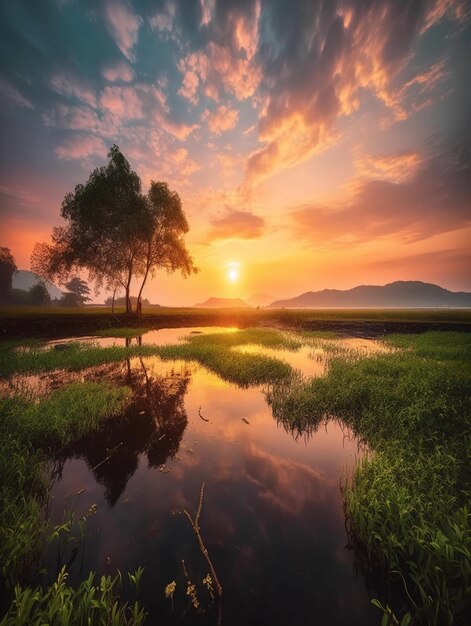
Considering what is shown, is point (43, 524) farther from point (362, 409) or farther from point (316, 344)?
point (316, 344)

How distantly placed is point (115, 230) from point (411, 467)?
39.3 m

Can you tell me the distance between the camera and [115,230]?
3497 centimetres

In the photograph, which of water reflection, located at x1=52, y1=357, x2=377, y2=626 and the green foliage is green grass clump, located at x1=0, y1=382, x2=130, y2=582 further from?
the green foliage

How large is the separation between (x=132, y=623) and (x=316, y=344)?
2185 cm

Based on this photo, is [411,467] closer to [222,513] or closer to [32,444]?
[222,513]

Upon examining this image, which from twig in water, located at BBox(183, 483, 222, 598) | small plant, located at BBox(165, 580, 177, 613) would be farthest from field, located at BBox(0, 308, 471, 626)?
twig in water, located at BBox(183, 483, 222, 598)

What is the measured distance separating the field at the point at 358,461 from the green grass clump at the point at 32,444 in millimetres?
31

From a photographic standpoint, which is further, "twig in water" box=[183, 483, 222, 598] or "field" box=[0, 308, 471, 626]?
"twig in water" box=[183, 483, 222, 598]

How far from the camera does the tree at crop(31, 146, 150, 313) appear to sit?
33906 mm

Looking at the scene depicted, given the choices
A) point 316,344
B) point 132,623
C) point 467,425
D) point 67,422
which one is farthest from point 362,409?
point 316,344

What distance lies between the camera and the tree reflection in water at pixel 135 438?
19.6ft

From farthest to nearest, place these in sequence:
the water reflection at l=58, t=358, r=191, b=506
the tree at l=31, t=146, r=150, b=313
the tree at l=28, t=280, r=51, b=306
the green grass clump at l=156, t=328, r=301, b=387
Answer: the tree at l=28, t=280, r=51, b=306
the tree at l=31, t=146, r=150, b=313
the green grass clump at l=156, t=328, r=301, b=387
the water reflection at l=58, t=358, r=191, b=506

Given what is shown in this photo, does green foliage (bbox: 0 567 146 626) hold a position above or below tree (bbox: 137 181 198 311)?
below

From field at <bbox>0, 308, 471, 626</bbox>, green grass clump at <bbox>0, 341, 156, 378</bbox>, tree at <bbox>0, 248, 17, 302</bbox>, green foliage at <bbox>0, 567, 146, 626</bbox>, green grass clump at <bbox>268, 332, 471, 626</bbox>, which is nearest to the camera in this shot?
green foliage at <bbox>0, 567, 146, 626</bbox>
